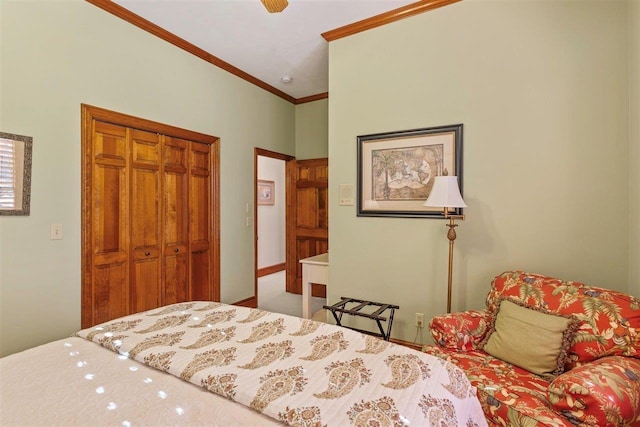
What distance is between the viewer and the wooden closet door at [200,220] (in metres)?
3.29

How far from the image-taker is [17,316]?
2.04m

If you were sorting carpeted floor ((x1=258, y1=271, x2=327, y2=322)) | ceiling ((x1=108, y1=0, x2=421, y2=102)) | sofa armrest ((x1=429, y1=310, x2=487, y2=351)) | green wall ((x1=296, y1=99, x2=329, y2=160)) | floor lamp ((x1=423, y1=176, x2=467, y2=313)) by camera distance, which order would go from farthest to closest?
green wall ((x1=296, y1=99, x2=329, y2=160)), carpeted floor ((x1=258, y1=271, x2=327, y2=322)), ceiling ((x1=108, y1=0, x2=421, y2=102)), floor lamp ((x1=423, y1=176, x2=467, y2=313)), sofa armrest ((x1=429, y1=310, x2=487, y2=351))

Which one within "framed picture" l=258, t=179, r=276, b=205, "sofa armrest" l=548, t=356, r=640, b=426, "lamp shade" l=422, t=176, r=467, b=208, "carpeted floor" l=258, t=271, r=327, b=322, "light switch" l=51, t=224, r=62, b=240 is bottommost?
"carpeted floor" l=258, t=271, r=327, b=322

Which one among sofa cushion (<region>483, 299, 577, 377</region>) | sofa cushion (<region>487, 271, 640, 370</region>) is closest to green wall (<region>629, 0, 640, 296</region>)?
sofa cushion (<region>487, 271, 640, 370</region>)

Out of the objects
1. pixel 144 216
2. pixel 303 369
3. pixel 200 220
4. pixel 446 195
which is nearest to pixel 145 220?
pixel 144 216

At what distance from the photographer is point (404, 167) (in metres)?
2.69

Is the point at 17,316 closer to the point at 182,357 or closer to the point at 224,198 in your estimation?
the point at 182,357

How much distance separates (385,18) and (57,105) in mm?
2702

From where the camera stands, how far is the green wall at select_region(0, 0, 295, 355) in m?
2.02

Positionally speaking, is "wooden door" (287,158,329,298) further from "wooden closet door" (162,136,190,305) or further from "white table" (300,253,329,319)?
"wooden closet door" (162,136,190,305)

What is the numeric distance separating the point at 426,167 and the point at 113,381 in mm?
2421

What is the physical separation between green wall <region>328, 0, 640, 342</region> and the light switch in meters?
2.27

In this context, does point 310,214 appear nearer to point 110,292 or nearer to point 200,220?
point 200,220

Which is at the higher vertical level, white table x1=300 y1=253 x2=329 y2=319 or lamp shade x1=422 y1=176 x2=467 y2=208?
lamp shade x1=422 y1=176 x2=467 y2=208
